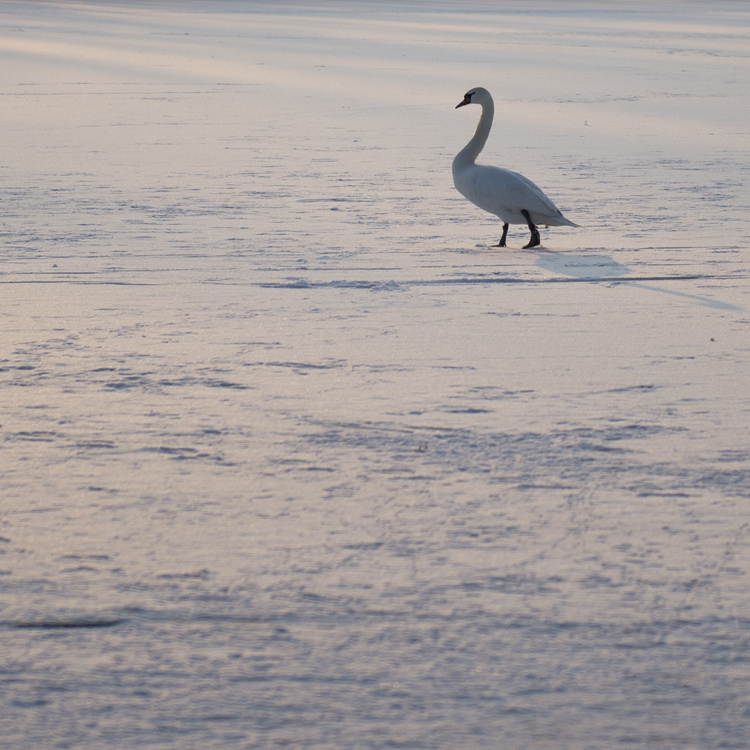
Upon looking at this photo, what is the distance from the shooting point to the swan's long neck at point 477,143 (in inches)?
231

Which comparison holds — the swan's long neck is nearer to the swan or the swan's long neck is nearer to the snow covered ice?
the swan

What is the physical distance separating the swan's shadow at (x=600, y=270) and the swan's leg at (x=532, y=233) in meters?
0.09

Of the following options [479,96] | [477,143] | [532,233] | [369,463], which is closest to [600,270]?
[532,233]

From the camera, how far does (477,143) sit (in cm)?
594

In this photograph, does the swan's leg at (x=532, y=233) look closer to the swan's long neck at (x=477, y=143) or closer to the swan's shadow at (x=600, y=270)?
the swan's shadow at (x=600, y=270)

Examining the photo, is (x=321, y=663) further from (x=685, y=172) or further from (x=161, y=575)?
(x=685, y=172)

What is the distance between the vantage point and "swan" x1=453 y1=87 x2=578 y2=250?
5.46 m

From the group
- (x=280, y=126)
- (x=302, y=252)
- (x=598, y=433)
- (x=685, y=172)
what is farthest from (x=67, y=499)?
(x=280, y=126)

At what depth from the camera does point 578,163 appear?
833 cm

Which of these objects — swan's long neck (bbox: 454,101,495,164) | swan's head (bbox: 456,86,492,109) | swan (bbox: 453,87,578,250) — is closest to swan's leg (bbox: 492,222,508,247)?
swan (bbox: 453,87,578,250)

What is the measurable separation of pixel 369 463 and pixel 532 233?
117 inches

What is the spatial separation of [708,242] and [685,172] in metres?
2.31

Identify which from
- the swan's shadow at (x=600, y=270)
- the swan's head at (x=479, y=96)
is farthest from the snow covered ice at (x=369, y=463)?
the swan's head at (x=479, y=96)

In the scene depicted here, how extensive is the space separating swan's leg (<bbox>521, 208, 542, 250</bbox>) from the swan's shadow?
0.29 feet
